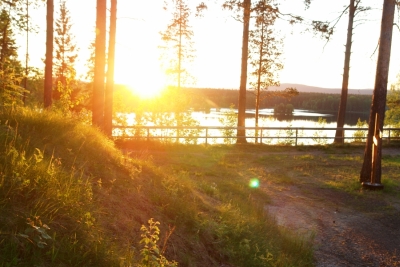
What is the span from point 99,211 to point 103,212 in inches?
3.8

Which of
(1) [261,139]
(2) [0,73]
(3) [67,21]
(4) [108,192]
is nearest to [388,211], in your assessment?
(4) [108,192]

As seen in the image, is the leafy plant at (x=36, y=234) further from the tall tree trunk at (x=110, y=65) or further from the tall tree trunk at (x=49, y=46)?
the tall tree trunk at (x=49, y=46)

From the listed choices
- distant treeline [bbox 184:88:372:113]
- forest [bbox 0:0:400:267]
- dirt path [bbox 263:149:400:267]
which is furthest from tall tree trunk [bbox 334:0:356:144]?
distant treeline [bbox 184:88:372:113]

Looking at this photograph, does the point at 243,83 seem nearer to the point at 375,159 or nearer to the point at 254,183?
the point at 254,183

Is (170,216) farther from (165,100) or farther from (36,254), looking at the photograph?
(165,100)

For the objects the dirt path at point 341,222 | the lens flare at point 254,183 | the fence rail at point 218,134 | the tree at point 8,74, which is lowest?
the dirt path at point 341,222


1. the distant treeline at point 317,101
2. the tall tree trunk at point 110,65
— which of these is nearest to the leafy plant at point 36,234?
the tall tree trunk at point 110,65

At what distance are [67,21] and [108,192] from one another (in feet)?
168

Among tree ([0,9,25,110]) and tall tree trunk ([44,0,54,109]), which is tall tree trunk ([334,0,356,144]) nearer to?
tall tree trunk ([44,0,54,109])

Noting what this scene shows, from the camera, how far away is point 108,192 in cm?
569

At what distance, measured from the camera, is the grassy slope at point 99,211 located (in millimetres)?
3764

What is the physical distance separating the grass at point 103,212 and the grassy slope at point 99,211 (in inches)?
0.5

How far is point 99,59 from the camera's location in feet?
46.0

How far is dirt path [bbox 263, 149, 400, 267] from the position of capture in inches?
270
